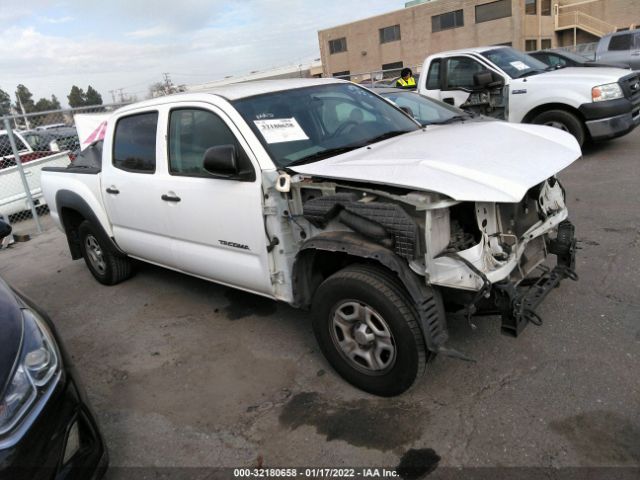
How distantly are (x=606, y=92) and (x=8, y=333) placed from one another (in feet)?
27.7

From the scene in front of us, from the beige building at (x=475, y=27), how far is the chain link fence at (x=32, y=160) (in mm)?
36639

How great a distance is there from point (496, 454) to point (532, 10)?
154 ft

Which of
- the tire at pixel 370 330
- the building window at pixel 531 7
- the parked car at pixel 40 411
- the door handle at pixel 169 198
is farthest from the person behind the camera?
the building window at pixel 531 7

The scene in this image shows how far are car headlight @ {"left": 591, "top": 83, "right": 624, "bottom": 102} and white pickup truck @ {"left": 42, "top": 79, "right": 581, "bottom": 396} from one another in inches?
197

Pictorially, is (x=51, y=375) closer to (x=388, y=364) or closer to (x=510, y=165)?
(x=388, y=364)

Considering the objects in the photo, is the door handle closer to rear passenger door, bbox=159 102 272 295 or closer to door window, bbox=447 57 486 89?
rear passenger door, bbox=159 102 272 295

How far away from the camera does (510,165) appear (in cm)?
289

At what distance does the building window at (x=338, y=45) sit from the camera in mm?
51903

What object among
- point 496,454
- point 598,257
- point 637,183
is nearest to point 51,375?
point 496,454

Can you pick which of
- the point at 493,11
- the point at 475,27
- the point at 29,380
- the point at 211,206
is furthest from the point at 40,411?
the point at 475,27

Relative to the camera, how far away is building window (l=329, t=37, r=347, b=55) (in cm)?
5190

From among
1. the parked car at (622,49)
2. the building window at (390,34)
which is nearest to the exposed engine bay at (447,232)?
the parked car at (622,49)

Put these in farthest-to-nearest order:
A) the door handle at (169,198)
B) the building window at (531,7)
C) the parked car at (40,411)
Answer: the building window at (531,7)
the door handle at (169,198)
the parked car at (40,411)

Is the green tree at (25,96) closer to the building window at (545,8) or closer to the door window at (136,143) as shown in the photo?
the building window at (545,8)
